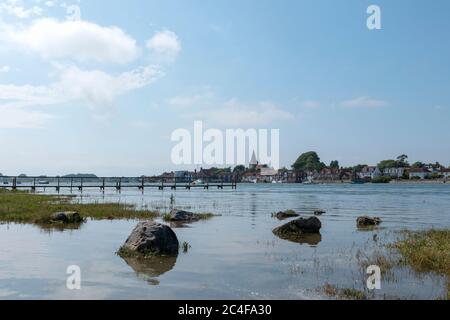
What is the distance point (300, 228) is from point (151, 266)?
12.5 metres

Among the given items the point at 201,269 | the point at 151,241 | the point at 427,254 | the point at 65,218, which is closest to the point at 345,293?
the point at 201,269

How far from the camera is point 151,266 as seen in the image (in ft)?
52.6

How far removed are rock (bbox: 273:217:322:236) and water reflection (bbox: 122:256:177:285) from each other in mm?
9616

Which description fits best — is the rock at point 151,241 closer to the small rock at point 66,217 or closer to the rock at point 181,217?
the small rock at point 66,217

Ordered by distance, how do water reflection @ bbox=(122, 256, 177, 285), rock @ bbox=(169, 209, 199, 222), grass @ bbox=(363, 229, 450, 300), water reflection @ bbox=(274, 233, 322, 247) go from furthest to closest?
rock @ bbox=(169, 209, 199, 222) < water reflection @ bbox=(274, 233, 322, 247) < grass @ bbox=(363, 229, 450, 300) < water reflection @ bbox=(122, 256, 177, 285)

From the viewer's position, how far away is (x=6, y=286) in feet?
41.7

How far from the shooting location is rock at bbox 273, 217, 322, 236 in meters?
25.9

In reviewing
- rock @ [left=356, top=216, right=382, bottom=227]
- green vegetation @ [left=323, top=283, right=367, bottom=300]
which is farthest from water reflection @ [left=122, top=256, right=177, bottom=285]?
rock @ [left=356, top=216, right=382, bottom=227]

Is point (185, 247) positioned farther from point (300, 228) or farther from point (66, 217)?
point (66, 217)

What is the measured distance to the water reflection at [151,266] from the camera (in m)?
14.4

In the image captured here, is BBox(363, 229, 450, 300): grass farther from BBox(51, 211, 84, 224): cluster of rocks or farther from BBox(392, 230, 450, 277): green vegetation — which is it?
BBox(51, 211, 84, 224): cluster of rocks
